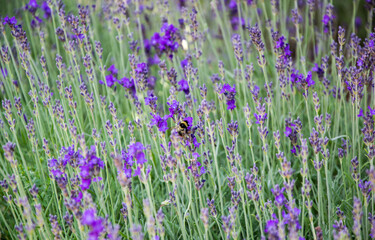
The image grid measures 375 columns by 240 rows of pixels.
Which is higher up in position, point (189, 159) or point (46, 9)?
point (46, 9)

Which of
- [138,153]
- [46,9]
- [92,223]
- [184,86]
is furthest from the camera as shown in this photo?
[46,9]

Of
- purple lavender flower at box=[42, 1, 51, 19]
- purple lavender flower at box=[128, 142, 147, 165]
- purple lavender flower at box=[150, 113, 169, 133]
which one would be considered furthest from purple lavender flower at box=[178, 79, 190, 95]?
purple lavender flower at box=[42, 1, 51, 19]

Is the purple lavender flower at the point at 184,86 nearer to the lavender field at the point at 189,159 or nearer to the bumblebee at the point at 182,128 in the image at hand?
the lavender field at the point at 189,159

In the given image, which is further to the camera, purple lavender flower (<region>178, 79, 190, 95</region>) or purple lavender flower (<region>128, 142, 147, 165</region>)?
purple lavender flower (<region>178, 79, 190, 95</region>)

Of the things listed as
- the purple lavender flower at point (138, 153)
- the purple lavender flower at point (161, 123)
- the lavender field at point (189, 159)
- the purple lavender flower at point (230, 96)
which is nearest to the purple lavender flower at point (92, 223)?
the lavender field at point (189, 159)

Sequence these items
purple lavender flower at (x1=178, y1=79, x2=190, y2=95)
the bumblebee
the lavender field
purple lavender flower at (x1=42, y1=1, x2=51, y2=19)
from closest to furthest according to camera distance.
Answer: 1. the lavender field
2. the bumblebee
3. purple lavender flower at (x1=178, y1=79, x2=190, y2=95)
4. purple lavender flower at (x1=42, y1=1, x2=51, y2=19)

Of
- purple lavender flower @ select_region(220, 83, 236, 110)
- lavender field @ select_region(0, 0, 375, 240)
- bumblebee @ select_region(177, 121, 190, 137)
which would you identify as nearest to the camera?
lavender field @ select_region(0, 0, 375, 240)

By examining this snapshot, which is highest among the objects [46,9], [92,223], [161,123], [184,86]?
[46,9]

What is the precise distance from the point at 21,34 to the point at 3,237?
1.44 meters

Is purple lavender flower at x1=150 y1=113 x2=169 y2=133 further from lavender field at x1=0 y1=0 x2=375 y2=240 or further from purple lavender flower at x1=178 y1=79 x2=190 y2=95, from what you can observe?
purple lavender flower at x1=178 y1=79 x2=190 y2=95

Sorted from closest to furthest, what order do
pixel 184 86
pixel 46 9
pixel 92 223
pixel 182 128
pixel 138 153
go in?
1. pixel 92 223
2. pixel 138 153
3. pixel 182 128
4. pixel 184 86
5. pixel 46 9

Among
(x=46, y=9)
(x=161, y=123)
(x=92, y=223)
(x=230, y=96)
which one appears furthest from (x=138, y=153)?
(x=46, y=9)

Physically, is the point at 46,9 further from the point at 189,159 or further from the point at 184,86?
the point at 189,159

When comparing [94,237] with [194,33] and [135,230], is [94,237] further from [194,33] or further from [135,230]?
[194,33]
